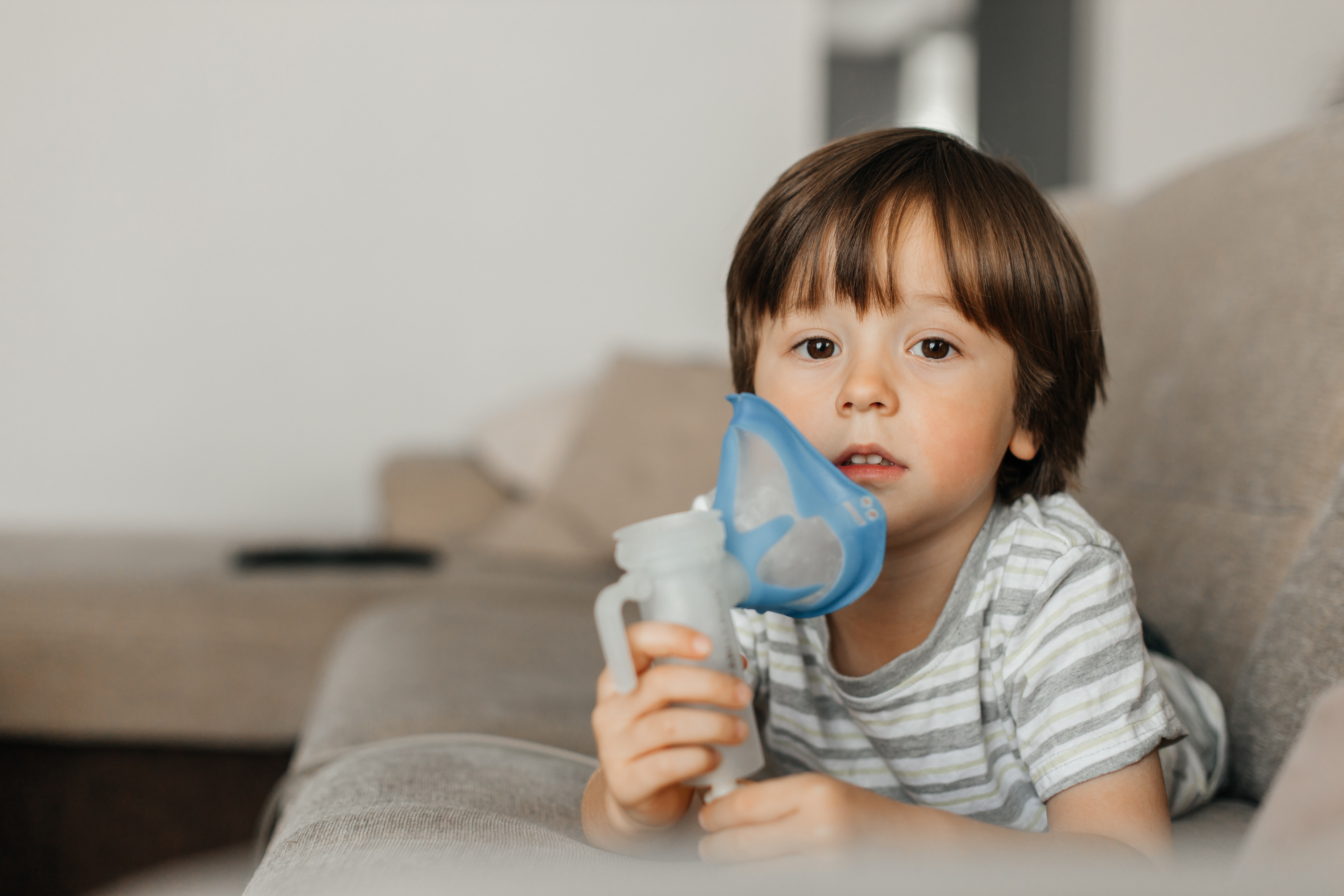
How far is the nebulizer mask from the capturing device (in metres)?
0.52

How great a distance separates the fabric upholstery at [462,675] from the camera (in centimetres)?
99

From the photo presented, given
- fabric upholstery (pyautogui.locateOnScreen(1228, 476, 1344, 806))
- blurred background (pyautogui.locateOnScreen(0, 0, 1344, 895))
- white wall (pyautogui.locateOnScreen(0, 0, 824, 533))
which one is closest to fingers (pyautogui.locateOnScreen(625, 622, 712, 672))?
fabric upholstery (pyautogui.locateOnScreen(1228, 476, 1344, 806))

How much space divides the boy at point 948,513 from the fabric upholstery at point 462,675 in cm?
30

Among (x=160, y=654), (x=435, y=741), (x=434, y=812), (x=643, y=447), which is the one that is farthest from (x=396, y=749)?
(x=643, y=447)

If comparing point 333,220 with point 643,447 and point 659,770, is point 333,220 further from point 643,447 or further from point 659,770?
point 659,770

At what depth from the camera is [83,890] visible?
1527mm

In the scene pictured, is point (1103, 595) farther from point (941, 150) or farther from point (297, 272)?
point (297, 272)

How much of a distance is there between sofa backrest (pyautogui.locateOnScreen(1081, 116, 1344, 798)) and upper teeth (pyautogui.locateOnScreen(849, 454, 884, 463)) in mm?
349

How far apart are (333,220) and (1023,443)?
2738 mm

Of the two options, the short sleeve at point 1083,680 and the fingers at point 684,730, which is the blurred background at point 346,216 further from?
the fingers at point 684,730

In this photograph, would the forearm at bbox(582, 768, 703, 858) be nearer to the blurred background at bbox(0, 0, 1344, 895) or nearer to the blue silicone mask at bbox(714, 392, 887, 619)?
the blue silicone mask at bbox(714, 392, 887, 619)

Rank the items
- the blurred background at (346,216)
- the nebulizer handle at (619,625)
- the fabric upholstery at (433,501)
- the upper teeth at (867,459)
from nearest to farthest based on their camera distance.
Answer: the nebulizer handle at (619,625) → the upper teeth at (867,459) → the fabric upholstery at (433,501) → the blurred background at (346,216)

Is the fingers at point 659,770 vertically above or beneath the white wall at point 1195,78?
beneath

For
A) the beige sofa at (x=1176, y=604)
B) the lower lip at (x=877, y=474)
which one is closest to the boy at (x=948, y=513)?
the lower lip at (x=877, y=474)
